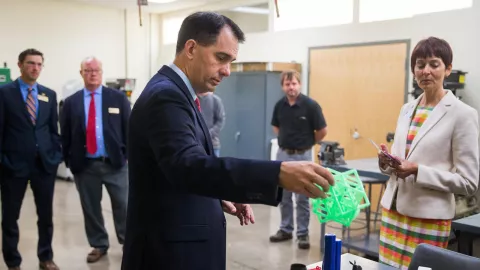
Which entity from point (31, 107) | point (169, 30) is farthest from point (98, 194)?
point (169, 30)

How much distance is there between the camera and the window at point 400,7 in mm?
4953

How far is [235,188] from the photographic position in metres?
1.06

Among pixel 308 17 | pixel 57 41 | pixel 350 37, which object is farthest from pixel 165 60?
pixel 350 37

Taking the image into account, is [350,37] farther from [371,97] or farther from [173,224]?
[173,224]

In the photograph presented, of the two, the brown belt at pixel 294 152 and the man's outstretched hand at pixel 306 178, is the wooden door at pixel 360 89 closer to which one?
the brown belt at pixel 294 152

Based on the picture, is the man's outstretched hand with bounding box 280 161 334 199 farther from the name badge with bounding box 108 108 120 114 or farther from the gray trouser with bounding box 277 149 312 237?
the gray trouser with bounding box 277 149 312 237

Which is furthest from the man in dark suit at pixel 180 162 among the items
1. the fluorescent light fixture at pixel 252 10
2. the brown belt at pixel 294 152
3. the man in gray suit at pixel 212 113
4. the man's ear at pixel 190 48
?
the fluorescent light fixture at pixel 252 10

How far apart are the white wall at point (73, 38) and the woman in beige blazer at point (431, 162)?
22.7ft

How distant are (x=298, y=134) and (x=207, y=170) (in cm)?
338

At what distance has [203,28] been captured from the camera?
1.29m

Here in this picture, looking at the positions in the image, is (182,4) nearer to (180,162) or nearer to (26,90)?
(26,90)

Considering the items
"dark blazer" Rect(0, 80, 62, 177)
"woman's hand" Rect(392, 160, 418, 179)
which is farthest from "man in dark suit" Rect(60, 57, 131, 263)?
"woman's hand" Rect(392, 160, 418, 179)

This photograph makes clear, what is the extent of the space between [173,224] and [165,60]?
7841mm

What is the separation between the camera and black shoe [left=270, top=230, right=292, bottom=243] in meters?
4.45
